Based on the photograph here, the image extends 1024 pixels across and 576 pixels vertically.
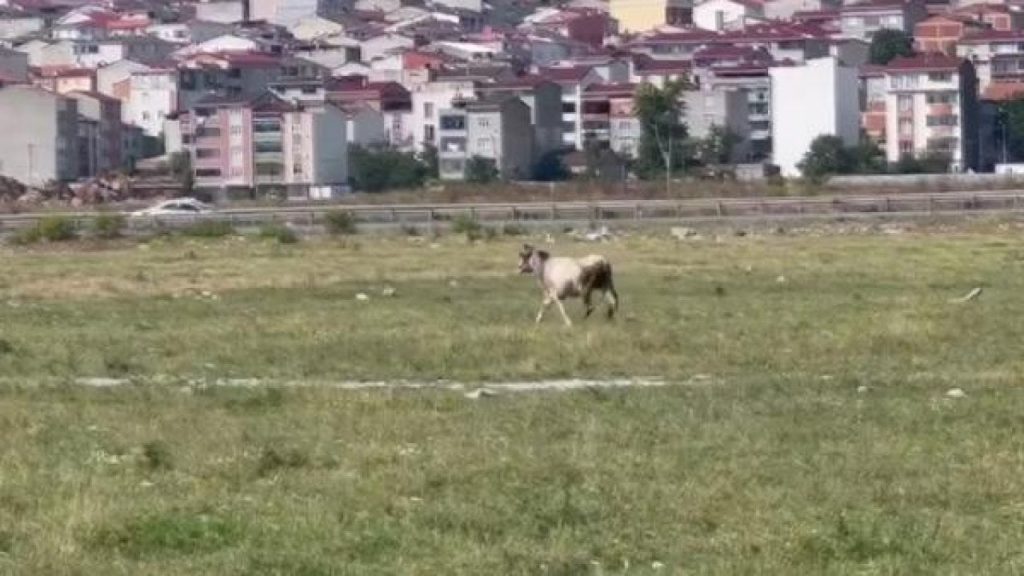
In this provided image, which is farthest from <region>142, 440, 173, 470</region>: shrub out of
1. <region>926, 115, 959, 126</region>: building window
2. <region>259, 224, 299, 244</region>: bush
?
<region>926, 115, 959, 126</region>: building window

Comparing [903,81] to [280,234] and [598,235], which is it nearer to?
[598,235]

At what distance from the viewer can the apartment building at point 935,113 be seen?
115 m

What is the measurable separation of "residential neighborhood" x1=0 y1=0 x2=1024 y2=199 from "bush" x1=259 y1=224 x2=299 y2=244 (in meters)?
52.2

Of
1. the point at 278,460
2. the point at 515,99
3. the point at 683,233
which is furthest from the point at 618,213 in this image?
the point at 515,99

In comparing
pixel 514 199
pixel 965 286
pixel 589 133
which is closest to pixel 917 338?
pixel 965 286

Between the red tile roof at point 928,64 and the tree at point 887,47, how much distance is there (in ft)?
58.7

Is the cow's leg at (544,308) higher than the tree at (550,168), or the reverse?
the tree at (550,168)

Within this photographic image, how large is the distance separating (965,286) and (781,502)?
19884mm

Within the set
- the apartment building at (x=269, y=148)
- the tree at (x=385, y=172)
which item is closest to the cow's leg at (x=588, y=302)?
the tree at (x=385, y=172)

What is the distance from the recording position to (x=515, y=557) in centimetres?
1148

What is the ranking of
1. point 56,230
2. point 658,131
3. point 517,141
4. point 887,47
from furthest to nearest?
point 887,47
point 517,141
point 658,131
point 56,230

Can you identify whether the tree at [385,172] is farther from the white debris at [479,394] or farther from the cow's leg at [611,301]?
the white debris at [479,394]

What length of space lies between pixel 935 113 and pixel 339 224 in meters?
60.3

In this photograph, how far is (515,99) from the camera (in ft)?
392
